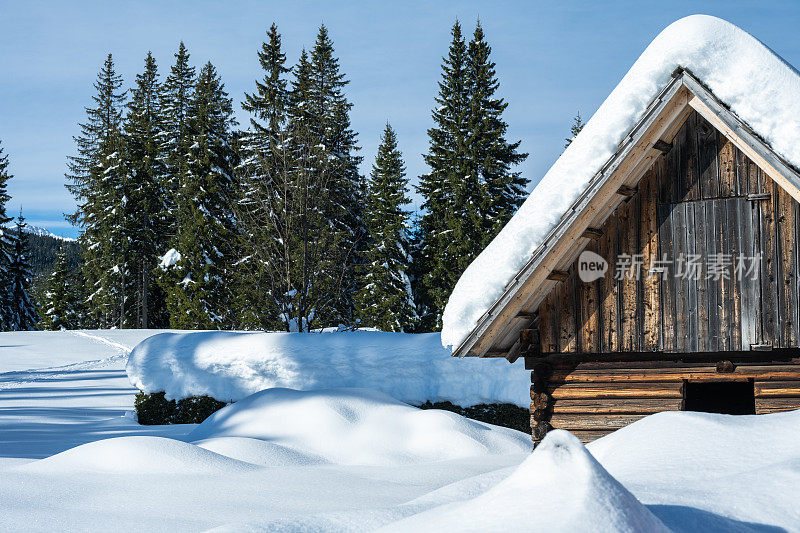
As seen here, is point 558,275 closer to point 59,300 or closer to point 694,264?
point 694,264

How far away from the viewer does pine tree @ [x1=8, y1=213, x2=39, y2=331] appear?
51.8m

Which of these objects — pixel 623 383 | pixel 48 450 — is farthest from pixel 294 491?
pixel 48 450

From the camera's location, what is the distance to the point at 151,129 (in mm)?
47562

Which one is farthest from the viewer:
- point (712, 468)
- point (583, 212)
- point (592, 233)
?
point (592, 233)

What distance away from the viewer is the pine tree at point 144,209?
145 ft

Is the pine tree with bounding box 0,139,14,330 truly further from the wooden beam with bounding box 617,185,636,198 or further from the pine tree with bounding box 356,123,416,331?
the wooden beam with bounding box 617,185,636,198

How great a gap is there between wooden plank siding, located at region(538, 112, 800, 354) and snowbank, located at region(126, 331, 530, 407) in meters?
8.31

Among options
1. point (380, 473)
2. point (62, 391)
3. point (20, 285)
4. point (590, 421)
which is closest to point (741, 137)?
point (590, 421)

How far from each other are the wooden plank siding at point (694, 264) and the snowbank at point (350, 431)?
4048mm

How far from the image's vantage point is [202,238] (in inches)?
1519

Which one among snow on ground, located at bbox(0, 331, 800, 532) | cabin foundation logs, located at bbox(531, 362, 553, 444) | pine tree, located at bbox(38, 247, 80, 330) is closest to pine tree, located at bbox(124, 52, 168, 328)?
pine tree, located at bbox(38, 247, 80, 330)

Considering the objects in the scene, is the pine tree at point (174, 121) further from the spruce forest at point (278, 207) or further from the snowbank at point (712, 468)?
the snowbank at point (712, 468)

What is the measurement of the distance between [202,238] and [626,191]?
110ft

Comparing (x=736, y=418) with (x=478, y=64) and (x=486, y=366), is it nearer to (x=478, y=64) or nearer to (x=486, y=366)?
(x=486, y=366)
